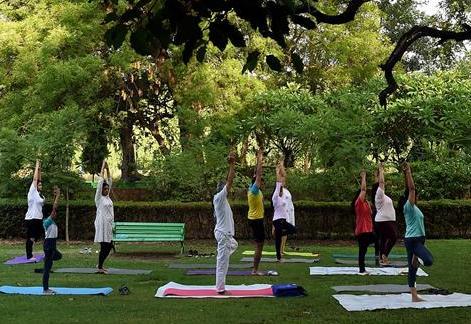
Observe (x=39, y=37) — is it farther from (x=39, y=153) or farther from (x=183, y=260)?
(x=183, y=260)

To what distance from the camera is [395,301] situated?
8.79 m

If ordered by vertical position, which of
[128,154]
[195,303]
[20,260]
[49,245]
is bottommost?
[195,303]

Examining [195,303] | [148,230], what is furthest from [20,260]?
[195,303]

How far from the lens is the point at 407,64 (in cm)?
4141

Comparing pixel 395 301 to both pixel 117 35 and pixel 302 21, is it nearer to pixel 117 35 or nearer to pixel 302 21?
pixel 302 21

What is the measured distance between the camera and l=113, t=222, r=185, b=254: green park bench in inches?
633

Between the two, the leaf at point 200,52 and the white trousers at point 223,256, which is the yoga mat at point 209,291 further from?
the leaf at point 200,52

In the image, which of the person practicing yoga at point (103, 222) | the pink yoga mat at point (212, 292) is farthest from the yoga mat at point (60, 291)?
the person practicing yoga at point (103, 222)

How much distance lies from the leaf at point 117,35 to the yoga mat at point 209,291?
5989 millimetres

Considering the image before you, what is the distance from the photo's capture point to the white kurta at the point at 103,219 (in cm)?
1229

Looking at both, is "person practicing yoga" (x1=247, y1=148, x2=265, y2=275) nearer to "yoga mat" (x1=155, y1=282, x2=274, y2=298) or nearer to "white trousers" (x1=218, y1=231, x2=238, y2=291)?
"yoga mat" (x1=155, y1=282, x2=274, y2=298)

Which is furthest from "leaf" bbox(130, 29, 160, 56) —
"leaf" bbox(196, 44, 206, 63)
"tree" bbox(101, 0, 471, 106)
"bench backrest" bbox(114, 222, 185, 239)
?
"bench backrest" bbox(114, 222, 185, 239)

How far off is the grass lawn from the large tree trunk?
13.3 meters

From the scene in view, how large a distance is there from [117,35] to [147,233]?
12706 mm
